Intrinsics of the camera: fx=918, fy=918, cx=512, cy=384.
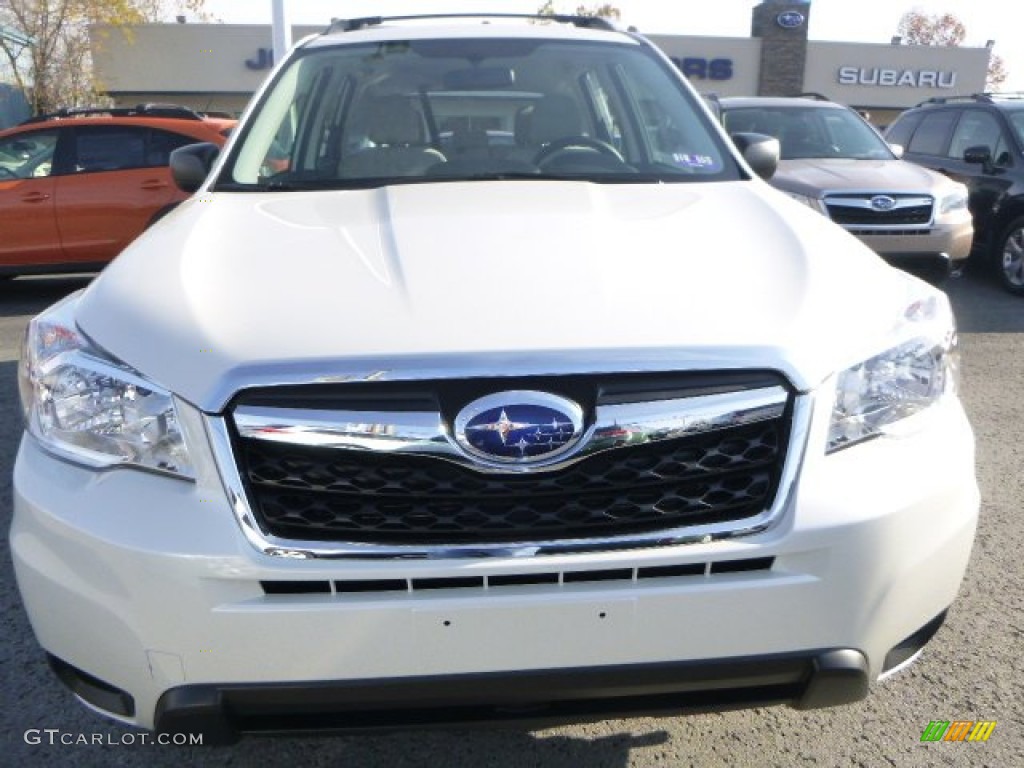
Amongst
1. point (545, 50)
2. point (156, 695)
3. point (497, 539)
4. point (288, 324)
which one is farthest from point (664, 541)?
point (545, 50)

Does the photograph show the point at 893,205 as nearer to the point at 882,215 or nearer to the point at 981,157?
the point at 882,215

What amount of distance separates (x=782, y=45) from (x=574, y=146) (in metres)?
33.4

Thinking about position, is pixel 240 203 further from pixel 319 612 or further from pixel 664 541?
pixel 664 541

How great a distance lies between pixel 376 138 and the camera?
3.15m

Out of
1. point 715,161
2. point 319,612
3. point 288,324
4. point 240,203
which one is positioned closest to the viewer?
point 319,612

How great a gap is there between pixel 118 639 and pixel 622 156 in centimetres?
217

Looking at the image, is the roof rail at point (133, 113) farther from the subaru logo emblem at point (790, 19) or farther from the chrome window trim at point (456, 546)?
the subaru logo emblem at point (790, 19)

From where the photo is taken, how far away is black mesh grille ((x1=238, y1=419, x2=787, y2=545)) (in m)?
1.65

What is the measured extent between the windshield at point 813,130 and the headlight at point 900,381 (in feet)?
23.8

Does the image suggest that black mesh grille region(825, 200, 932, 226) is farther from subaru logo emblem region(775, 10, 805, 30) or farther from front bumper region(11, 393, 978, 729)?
subaru logo emblem region(775, 10, 805, 30)

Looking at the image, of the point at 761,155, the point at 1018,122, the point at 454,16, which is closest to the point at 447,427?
the point at 761,155

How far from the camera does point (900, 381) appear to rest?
1.83 meters

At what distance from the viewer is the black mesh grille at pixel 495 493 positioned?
1.65 metres

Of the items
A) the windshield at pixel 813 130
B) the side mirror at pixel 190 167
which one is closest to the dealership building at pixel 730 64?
the windshield at pixel 813 130
